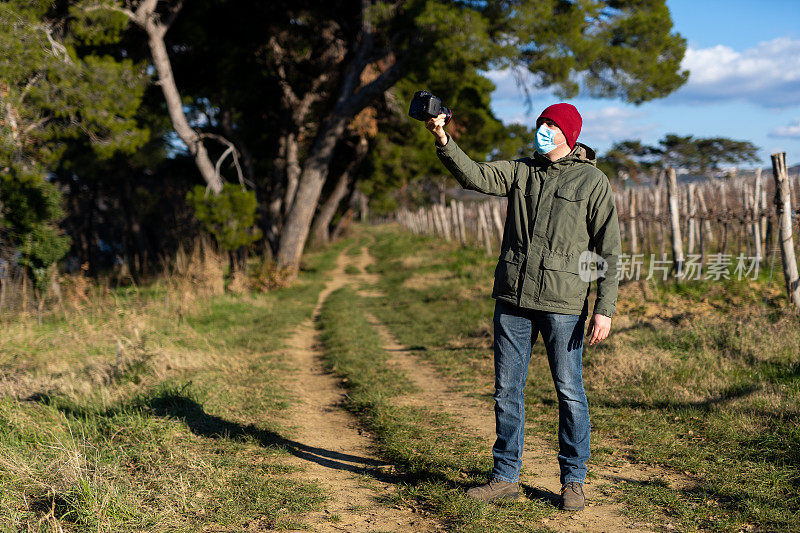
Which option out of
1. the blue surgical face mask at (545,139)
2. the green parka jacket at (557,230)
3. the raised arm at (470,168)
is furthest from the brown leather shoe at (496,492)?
the blue surgical face mask at (545,139)

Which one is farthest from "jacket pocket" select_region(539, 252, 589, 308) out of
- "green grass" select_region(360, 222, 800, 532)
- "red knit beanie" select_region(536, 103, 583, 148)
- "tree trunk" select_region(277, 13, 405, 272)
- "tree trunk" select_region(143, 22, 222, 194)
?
"tree trunk" select_region(143, 22, 222, 194)

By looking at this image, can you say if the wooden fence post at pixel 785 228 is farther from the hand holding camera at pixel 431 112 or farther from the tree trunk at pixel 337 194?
the tree trunk at pixel 337 194

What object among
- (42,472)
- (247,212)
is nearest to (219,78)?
(247,212)

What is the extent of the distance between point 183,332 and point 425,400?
4448 mm

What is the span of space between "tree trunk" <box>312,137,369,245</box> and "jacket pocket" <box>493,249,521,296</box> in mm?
15973

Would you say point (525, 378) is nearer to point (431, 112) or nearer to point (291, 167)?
point (431, 112)

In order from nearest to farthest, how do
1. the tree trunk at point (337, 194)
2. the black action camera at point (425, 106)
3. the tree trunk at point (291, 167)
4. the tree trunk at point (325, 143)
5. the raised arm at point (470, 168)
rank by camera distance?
1. the black action camera at point (425, 106)
2. the raised arm at point (470, 168)
3. the tree trunk at point (325, 143)
4. the tree trunk at point (291, 167)
5. the tree trunk at point (337, 194)

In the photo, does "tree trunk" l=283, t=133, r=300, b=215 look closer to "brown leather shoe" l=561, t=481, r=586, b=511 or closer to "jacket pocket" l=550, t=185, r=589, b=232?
"jacket pocket" l=550, t=185, r=589, b=232

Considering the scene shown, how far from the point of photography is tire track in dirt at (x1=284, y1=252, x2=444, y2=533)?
333 cm

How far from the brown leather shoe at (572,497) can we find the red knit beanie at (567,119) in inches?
76.0

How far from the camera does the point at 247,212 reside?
1392 cm

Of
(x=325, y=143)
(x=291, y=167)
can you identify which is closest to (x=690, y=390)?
(x=325, y=143)

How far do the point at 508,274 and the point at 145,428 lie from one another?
10.2 ft

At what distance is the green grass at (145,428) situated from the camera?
3.32m
